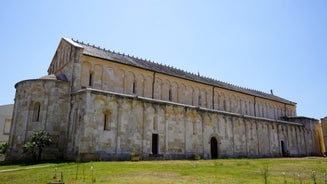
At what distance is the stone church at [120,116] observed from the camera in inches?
950

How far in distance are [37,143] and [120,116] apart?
7.67 meters

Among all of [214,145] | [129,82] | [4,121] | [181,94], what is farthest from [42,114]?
[4,121]

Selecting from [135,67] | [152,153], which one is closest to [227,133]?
[152,153]

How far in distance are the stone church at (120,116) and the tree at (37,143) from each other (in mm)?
1488

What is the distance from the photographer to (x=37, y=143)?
23.0m

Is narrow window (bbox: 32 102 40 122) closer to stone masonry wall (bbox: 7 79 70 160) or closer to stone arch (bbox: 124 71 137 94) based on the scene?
stone masonry wall (bbox: 7 79 70 160)

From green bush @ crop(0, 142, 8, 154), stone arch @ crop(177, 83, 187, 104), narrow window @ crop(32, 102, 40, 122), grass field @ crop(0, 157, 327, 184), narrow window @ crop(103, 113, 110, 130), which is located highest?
stone arch @ crop(177, 83, 187, 104)

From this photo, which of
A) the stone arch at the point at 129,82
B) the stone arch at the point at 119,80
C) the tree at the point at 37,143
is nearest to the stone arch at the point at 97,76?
the stone arch at the point at 119,80

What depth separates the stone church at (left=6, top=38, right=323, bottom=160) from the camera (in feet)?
79.2

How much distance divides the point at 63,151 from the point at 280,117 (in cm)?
4676

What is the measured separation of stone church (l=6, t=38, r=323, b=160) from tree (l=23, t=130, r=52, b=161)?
1488 mm

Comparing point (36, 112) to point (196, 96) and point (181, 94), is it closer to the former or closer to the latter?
point (181, 94)

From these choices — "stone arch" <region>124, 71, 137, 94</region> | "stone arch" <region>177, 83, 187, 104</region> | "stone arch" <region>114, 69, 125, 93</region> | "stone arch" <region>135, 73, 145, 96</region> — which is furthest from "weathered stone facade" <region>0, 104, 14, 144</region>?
"stone arch" <region>177, 83, 187, 104</region>

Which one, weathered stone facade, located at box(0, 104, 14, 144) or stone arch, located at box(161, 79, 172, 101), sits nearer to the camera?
stone arch, located at box(161, 79, 172, 101)
